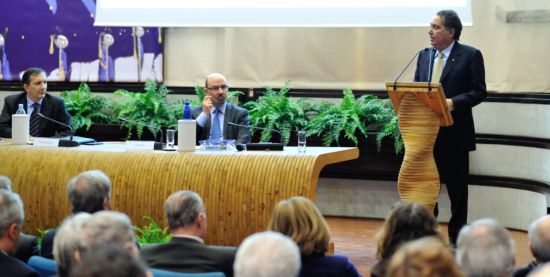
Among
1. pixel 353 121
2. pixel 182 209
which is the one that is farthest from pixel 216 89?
pixel 182 209

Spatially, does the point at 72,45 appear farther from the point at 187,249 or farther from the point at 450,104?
the point at 187,249

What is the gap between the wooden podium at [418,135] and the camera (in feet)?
16.5

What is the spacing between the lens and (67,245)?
2.65 m

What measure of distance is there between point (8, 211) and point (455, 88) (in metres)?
3.22

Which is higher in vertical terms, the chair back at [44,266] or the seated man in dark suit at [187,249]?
the seated man in dark suit at [187,249]

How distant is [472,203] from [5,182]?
4.37 metres

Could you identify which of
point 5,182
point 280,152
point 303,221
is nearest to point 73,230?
point 303,221

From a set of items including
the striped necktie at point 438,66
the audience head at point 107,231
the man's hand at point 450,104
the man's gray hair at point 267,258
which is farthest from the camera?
the striped necktie at point 438,66

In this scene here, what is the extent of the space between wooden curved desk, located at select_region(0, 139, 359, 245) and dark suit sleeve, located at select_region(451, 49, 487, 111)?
75cm

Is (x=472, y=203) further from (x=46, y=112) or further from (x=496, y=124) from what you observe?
(x=46, y=112)

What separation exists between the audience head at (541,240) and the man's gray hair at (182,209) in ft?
4.02

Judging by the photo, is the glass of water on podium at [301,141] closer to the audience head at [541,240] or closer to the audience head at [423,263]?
the audience head at [541,240]

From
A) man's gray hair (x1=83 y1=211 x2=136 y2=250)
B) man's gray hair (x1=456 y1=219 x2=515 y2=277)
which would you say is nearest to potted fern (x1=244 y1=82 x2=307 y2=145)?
man's gray hair (x1=83 y1=211 x2=136 y2=250)

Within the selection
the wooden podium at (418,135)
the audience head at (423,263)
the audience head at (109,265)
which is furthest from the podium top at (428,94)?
the audience head at (109,265)
